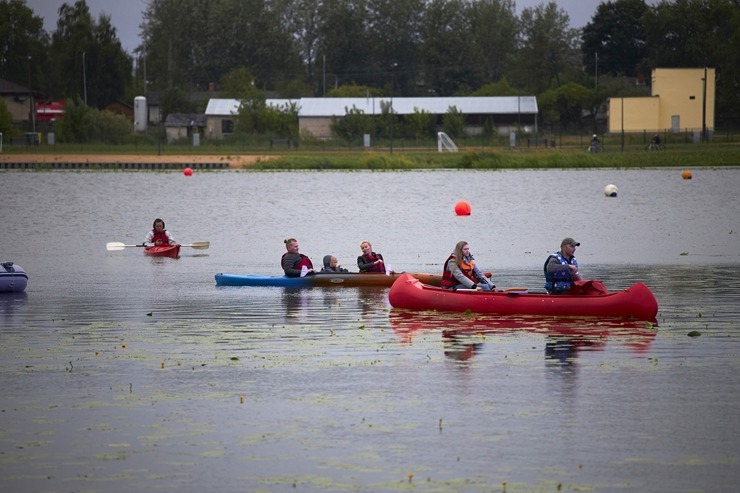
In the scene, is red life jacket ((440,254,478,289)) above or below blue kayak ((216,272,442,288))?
above

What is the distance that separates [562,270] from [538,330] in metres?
1.58

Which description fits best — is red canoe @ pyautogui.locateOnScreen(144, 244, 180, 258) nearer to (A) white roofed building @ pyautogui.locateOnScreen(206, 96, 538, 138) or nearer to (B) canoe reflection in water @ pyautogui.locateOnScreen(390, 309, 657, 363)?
(B) canoe reflection in water @ pyautogui.locateOnScreen(390, 309, 657, 363)

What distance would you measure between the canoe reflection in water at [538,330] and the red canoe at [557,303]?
0.14 m

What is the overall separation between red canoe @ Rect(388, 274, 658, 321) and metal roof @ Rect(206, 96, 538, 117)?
319 feet

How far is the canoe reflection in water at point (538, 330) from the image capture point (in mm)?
19469

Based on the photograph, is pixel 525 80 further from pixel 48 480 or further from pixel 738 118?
pixel 48 480

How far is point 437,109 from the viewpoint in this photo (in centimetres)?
12256

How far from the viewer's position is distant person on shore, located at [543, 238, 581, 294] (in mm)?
22312

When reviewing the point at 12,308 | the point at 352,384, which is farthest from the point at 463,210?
the point at 352,384

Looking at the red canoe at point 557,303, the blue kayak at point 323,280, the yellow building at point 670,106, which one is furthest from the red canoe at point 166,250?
the yellow building at point 670,106

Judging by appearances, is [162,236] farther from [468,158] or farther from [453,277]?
[468,158]

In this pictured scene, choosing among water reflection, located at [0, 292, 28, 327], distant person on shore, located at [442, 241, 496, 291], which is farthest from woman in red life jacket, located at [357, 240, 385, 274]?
water reflection, located at [0, 292, 28, 327]

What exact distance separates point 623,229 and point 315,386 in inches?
1252

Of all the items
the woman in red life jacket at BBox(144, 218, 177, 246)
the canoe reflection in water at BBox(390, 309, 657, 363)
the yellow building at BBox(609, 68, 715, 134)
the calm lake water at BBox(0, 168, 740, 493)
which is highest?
the yellow building at BBox(609, 68, 715, 134)
